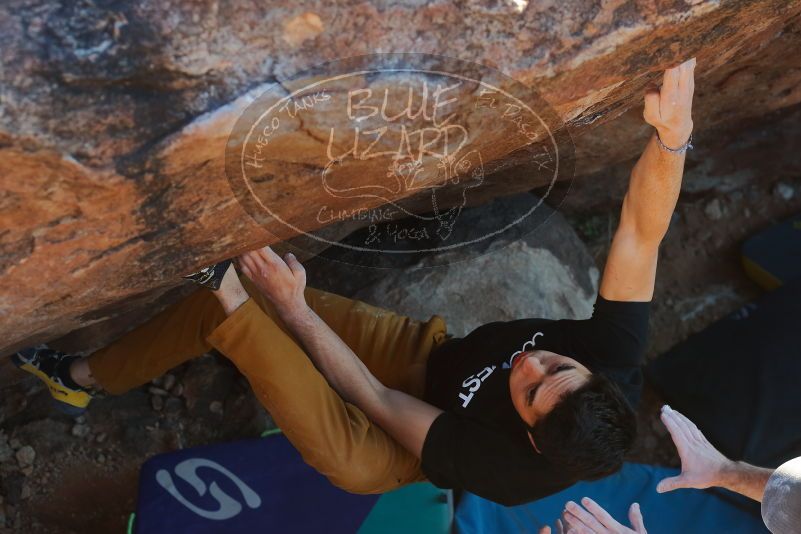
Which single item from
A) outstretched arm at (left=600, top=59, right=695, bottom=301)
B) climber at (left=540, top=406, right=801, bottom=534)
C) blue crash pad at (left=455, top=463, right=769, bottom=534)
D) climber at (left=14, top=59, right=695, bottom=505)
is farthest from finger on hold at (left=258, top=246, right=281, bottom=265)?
blue crash pad at (left=455, top=463, right=769, bottom=534)

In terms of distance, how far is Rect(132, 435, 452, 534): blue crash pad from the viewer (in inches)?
109

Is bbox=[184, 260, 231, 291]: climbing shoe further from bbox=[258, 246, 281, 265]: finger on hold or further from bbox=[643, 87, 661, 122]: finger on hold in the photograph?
bbox=[643, 87, 661, 122]: finger on hold

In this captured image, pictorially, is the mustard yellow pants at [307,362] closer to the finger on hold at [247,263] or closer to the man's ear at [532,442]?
the finger on hold at [247,263]

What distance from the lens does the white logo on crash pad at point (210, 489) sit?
279 centimetres

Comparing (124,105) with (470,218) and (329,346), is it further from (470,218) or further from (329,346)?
(470,218)

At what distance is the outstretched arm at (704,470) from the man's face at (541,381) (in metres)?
0.26

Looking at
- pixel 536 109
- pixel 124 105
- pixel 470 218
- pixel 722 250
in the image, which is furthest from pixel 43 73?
pixel 722 250

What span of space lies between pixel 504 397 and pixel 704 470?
1.67 ft

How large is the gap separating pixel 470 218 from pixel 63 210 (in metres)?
1.49

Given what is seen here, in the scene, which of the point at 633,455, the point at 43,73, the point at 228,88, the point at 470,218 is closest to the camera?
the point at 43,73

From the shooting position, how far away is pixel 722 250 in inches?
176

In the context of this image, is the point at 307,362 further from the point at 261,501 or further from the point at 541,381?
the point at 261,501

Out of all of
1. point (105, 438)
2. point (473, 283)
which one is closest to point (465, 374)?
point (473, 283)

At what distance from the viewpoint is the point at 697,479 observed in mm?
2121
